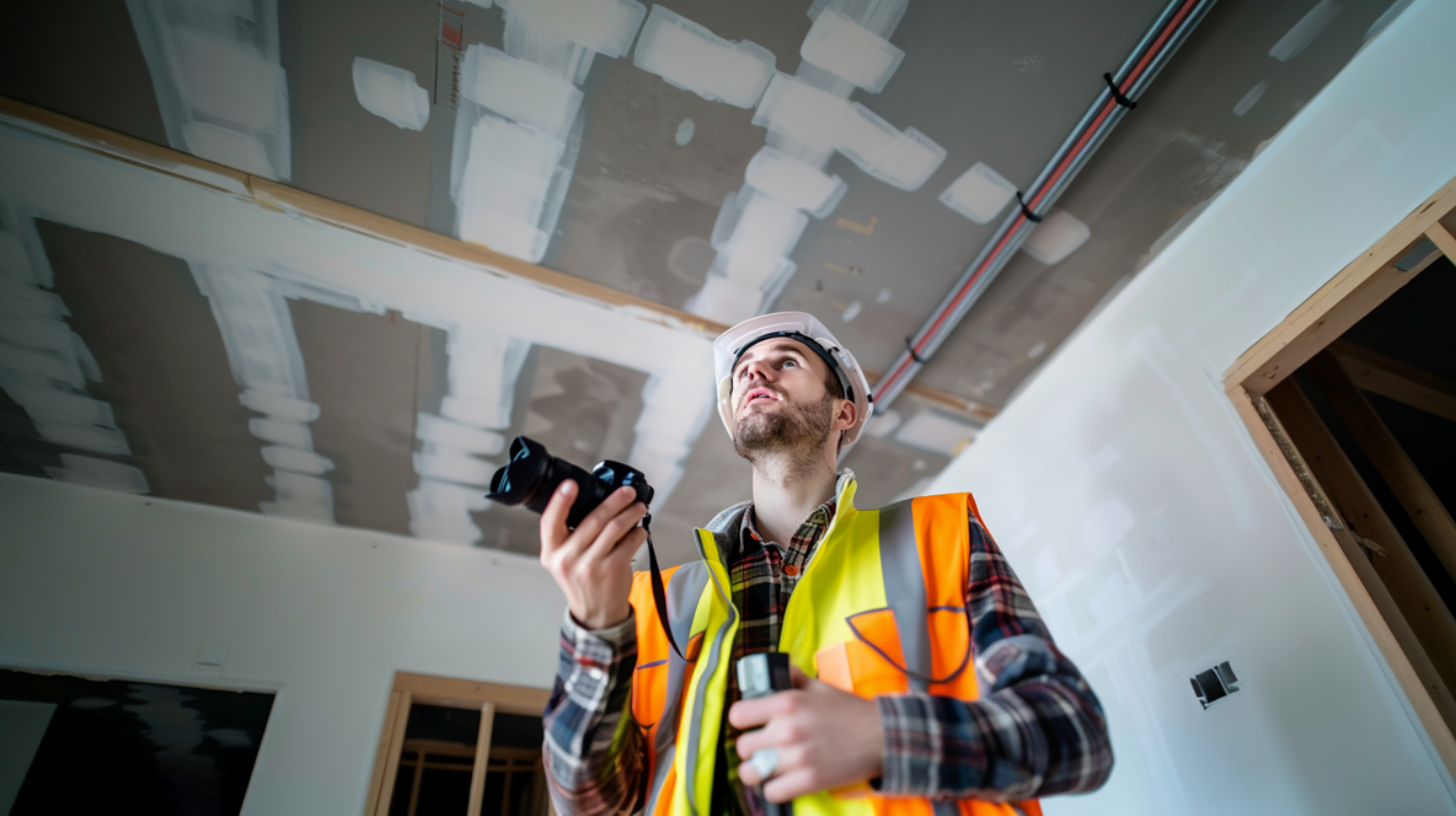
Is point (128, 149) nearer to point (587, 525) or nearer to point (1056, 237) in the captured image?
point (587, 525)

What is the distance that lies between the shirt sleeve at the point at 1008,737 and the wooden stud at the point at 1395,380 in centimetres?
182

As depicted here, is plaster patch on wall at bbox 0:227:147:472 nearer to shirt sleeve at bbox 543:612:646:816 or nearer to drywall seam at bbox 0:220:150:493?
drywall seam at bbox 0:220:150:493

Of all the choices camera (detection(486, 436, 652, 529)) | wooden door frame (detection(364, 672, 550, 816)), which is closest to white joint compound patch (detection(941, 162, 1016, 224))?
camera (detection(486, 436, 652, 529))

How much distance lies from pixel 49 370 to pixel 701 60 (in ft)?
7.91

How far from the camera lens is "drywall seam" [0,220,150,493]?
204 cm

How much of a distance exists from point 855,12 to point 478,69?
903 millimetres

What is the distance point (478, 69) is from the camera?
1711 millimetres

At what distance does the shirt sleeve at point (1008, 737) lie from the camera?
67cm

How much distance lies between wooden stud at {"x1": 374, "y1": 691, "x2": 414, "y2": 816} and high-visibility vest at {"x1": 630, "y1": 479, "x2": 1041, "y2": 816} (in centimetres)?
221

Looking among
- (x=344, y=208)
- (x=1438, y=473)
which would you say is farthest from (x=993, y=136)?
(x=1438, y=473)

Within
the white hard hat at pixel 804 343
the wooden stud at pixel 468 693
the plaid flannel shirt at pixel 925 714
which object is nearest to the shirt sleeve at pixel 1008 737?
the plaid flannel shirt at pixel 925 714

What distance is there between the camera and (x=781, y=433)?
4.38ft

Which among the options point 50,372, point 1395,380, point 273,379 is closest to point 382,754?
point 273,379

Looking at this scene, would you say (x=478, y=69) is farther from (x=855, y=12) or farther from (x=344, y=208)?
(x=855, y=12)
